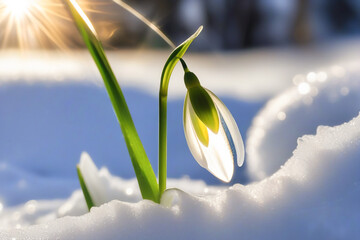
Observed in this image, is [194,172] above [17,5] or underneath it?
underneath

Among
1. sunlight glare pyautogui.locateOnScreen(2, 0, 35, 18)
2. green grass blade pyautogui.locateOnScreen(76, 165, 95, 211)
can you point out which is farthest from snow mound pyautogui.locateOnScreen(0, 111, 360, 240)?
sunlight glare pyautogui.locateOnScreen(2, 0, 35, 18)

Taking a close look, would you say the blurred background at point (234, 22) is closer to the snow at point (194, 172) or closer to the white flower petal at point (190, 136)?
the snow at point (194, 172)

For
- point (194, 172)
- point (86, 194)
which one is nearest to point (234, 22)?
point (194, 172)

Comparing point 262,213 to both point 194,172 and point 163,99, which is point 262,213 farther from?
point 194,172

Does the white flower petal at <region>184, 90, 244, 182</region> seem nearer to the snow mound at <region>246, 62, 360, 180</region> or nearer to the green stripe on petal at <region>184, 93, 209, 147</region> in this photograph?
the green stripe on petal at <region>184, 93, 209, 147</region>

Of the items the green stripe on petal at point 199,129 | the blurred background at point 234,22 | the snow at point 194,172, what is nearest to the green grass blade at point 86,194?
the snow at point 194,172

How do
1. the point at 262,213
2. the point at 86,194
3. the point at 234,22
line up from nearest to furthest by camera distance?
the point at 262,213
the point at 86,194
the point at 234,22

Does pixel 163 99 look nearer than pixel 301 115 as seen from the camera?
Yes
